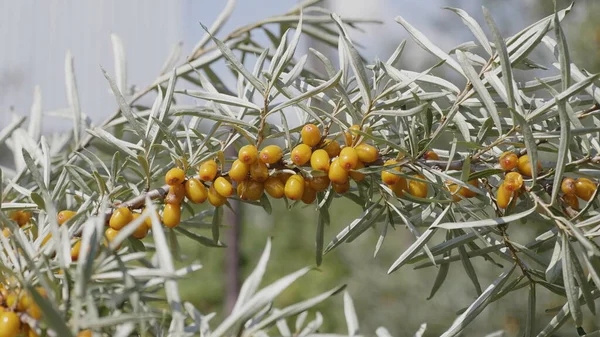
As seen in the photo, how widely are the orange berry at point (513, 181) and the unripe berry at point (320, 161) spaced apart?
0.38 ft

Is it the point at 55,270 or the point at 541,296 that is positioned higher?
the point at 55,270

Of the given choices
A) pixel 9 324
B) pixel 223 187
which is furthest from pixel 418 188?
pixel 9 324

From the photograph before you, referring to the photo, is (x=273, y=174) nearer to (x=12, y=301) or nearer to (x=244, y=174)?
(x=244, y=174)

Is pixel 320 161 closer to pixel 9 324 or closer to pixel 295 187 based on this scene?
pixel 295 187

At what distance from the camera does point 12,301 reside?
302 mm

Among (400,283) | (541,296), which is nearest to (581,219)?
(541,296)

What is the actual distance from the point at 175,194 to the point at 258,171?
59mm

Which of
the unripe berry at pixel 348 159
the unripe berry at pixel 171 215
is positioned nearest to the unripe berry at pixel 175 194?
the unripe berry at pixel 171 215

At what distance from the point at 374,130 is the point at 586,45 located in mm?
1224

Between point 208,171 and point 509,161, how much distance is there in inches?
7.7

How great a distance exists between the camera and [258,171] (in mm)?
375

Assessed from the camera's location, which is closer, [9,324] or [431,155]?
[9,324]

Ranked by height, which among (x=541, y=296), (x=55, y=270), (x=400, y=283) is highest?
(x=55, y=270)

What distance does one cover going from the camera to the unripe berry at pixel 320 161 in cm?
36
